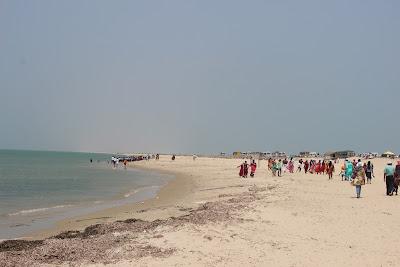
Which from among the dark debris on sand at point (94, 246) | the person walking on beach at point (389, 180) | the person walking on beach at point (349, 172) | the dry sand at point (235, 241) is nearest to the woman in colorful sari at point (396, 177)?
the person walking on beach at point (389, 180)

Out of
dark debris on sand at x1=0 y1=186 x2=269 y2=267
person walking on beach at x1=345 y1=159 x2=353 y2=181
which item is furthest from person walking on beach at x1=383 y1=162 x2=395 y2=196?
dark debris on sand at x1=0 y1=186 x2=269 y2=267

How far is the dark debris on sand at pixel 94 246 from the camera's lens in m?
9.72

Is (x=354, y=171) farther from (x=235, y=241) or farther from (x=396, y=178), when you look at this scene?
(x=235, y=241)

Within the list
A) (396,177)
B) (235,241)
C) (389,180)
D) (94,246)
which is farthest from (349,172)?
(94,246)

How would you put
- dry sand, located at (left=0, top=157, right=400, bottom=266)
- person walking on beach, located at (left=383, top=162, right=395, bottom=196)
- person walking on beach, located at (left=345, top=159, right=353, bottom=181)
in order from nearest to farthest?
dry sand, located at (left=0, top=157, right=400, bottom=266)
person walking on beach, located at (left=383, top=162, right=395, bottom=196)
person walking on beach, located at (left=345, top=159, right=353, bottom=181)

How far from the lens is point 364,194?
73.0ft

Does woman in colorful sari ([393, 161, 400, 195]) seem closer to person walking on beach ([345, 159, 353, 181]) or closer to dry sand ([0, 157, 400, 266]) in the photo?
dry sand ([0, 157, 400, 266])

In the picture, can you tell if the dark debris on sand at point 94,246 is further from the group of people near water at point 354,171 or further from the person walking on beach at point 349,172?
the person walking on beach at point 349,172

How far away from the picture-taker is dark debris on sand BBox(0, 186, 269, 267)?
9719 millimetres

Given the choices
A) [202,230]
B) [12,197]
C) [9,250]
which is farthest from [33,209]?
[202,230]

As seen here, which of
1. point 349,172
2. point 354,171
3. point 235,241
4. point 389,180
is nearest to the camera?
point 235,241

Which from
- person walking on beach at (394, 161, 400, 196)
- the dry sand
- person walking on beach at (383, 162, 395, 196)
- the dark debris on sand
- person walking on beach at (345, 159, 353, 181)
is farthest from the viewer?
person walking on beach at (345, 159, 353, 181)

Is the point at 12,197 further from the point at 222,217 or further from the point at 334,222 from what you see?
the point at 334,222

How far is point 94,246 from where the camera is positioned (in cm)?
1071
